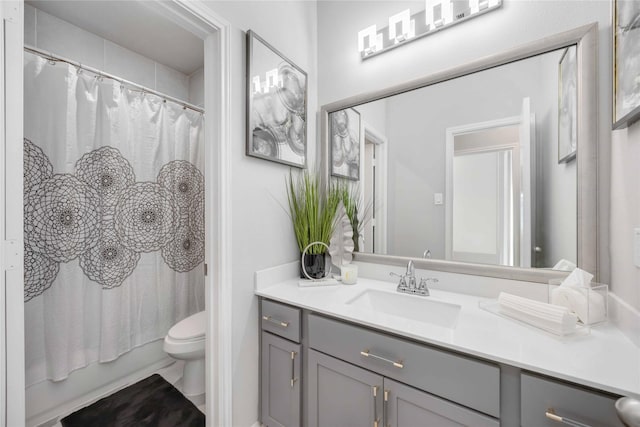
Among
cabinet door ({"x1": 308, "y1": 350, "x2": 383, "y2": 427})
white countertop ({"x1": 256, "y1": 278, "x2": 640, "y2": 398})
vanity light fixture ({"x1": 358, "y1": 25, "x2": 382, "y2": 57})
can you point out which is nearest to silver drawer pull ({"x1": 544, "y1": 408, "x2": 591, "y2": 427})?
white countertop ({"x1": 256, "y1": 278, "x2": 640, "y2": 398})

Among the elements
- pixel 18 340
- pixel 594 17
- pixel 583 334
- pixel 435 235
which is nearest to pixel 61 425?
pixel 18 340

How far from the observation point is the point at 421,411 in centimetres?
87

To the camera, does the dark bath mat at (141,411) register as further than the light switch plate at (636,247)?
Answer: Yes

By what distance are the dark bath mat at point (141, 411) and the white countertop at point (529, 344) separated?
1077 mm

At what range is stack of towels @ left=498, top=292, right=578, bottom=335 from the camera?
0.82 m

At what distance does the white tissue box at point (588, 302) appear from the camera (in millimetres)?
880

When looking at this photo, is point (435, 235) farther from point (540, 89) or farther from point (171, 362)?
point (171, 362)

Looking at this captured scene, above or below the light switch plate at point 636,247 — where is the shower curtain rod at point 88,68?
above

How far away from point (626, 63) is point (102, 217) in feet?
8.49

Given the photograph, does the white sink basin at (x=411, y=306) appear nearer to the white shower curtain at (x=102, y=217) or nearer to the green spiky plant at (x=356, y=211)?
the green spiky plant at (x=356, y=211)

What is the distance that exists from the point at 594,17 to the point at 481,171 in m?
0.67

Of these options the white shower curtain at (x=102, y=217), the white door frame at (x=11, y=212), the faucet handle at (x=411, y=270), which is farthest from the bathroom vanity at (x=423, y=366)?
the white shower curtain at (x=102, y=217)

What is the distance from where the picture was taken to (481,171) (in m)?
1.30

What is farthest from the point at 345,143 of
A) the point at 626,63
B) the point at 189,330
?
the point at 189,330
